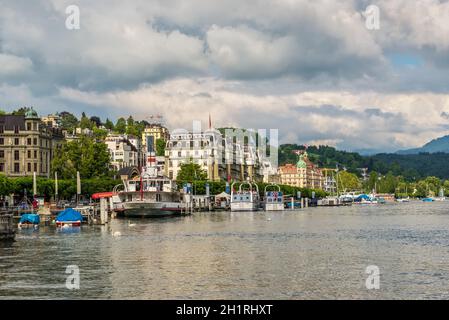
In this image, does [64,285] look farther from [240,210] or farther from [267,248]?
[240,210]

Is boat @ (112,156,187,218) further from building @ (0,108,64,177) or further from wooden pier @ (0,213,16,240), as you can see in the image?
wooden pier @ (0,213,16,240)

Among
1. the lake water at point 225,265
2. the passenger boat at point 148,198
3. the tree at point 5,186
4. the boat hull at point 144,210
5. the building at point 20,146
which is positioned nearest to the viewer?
the lake water at point 225,265

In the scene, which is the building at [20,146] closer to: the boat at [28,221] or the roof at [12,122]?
the roof at [12,122]

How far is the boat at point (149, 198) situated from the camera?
144m

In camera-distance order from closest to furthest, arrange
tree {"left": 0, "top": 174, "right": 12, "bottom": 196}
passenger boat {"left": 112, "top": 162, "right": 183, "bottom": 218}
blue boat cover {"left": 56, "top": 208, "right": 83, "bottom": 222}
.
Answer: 1. blue boat cover {"left": 56, "top": 208, "right": 83, "bottom": 222}
2. passenger boat {"left": 112, "top": 162, "right": 183, "bottom": 218}
3. tree {"left": 0, "top": 174, "right": 12, "bottom": 196}

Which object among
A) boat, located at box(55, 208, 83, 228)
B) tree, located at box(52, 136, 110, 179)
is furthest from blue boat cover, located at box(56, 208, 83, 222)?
tree, located at box(52, 136, 110, 179)

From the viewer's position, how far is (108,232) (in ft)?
306

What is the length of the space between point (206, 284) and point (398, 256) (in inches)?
873

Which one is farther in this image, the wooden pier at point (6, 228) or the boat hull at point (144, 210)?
the boat hull at point (144, 210)

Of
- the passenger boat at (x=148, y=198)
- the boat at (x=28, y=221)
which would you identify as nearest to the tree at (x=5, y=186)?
the passenger boat at (x=148, y=198)

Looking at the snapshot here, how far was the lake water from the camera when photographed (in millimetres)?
44188

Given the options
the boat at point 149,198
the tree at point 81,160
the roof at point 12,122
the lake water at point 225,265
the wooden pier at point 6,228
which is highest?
the roof at point 12,122
